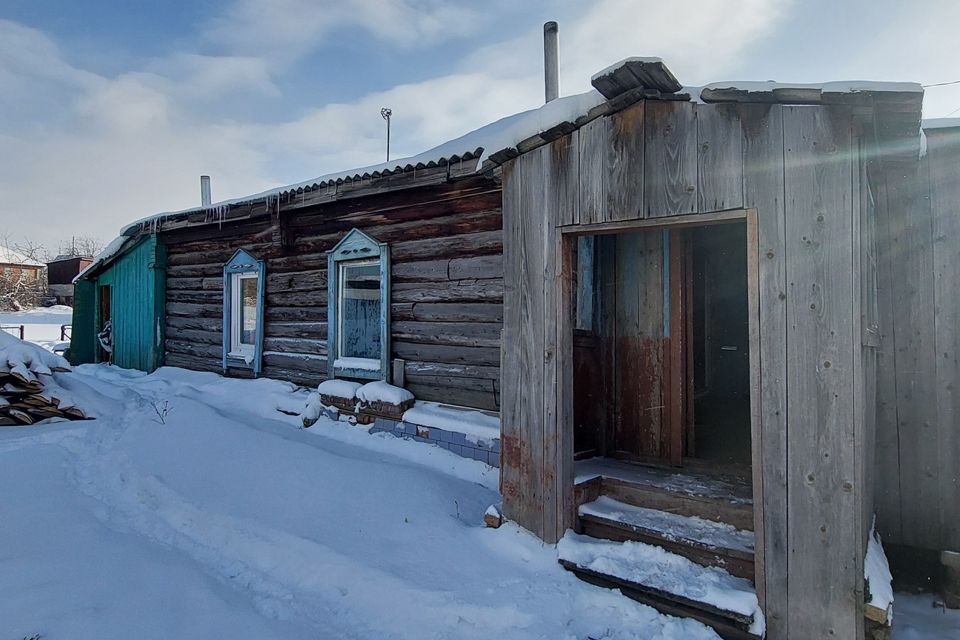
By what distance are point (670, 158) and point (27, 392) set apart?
7.55 m

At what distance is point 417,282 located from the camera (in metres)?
5.86

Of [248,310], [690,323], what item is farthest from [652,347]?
[248,310]

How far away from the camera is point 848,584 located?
7.64 feet

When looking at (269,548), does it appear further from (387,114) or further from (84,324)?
(387,114)

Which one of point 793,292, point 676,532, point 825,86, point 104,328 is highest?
point 825,86

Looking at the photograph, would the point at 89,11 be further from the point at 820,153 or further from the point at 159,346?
the point at 820,153

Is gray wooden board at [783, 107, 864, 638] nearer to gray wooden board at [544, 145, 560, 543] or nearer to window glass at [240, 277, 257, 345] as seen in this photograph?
gray wooden board at [544, 145, 560, 543]

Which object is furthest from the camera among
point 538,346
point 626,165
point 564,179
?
point 538,346

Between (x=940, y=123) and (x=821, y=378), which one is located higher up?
(x=940, y=123)

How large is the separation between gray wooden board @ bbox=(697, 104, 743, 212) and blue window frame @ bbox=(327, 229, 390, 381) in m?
4.05

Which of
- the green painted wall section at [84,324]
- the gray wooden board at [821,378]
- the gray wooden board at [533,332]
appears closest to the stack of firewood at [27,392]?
the green painted wall section at [84,324]

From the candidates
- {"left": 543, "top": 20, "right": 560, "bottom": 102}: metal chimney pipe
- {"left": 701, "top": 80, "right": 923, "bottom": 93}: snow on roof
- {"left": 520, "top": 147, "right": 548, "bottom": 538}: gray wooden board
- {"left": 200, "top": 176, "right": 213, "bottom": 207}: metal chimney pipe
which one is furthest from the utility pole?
{"left": 701, "top": 80, "right": 923, "bottom": 93}: snow on roof

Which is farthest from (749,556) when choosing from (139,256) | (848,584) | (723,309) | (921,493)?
(139,256)

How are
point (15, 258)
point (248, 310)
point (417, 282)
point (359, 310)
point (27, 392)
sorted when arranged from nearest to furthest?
point (417, 282), point (27, 392), point (359, 310), point (248, 310), point (15, 258)
